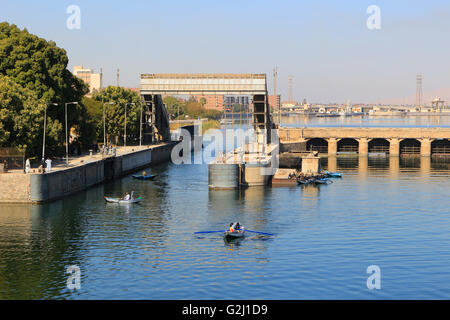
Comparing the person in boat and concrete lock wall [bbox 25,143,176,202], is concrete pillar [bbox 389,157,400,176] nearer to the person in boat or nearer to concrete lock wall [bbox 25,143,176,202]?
concrete lock wall [bbox 25,143,176,202]

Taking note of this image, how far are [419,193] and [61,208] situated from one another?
2365 inches

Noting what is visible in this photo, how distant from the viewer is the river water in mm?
53000

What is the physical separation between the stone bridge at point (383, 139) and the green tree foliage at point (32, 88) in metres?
82.5

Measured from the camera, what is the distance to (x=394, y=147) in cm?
18462

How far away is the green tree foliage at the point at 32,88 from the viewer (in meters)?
96.2

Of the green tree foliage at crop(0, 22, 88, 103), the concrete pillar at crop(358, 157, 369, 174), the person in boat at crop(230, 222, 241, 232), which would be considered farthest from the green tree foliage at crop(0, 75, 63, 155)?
the concrete pillar at crop(358, 157, 369, 174)

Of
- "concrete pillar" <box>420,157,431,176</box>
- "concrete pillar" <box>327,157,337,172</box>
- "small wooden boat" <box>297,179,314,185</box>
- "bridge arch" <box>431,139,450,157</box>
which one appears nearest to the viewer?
"small wooden boat" <box>297,179,314,185</box>

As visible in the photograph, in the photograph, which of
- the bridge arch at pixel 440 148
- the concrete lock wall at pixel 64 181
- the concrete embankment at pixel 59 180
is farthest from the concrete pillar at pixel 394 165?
the concrete lock wall at pixel 64 181

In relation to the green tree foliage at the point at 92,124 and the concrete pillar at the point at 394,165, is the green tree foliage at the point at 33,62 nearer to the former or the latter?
the green tree foliage at the point at 92,124

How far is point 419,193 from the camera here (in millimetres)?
108688

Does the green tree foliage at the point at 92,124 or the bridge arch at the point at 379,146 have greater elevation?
the green tree foliage at the point at 92,124

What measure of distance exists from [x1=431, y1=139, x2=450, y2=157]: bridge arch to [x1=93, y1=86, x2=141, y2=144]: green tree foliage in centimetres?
8727

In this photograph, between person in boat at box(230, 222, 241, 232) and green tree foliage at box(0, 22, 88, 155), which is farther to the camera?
green tree foliage at box(0, 22, 88, 155)

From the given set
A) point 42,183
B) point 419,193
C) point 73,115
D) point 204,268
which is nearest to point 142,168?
point 73,115
